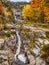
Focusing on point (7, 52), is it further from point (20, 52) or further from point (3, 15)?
point (3, 15)

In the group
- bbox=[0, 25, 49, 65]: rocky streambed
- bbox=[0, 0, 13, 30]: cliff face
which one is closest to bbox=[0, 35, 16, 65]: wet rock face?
bbox=[0, 25, 49, 65]: rocky streambed

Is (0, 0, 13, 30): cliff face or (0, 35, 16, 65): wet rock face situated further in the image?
(0, 0, 13, 30): cliff face

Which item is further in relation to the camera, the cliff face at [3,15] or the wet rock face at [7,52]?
the cliff face at [3,15]

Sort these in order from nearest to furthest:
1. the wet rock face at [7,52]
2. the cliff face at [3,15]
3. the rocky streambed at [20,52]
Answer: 1. the rocky streambed at [20,52]
2. the wet rock face at [7,52]
3. the cliff face at [3,15]

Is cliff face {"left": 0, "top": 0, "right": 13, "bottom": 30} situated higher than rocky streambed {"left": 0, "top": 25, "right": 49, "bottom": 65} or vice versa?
rocky streambed {"left": 0, "top": 25, "right": 49, "bottom": 65}

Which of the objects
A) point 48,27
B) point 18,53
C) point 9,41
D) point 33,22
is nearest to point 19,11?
point 33,22

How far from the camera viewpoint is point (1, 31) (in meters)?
42.5

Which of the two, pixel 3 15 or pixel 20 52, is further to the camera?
pixel 3 15

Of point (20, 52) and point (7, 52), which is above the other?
point (20, 52)

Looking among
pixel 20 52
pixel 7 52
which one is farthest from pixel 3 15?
pixel 20 52

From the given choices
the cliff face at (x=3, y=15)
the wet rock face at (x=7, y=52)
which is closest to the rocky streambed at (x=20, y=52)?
the wet rock face at (x=7, y=52)

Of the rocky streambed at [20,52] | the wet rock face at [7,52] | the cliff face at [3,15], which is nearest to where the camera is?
the rocky streambed at [20,52]

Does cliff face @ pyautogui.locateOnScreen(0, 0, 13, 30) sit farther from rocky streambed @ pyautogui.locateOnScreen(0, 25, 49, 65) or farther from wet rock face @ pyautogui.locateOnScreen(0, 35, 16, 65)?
wet rock face @ pyautogui.locateOnScreen(0, 35, 16, 65)

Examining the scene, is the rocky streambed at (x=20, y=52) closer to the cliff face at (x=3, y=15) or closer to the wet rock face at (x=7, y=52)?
the wet rock face at (x=7, y=52)
